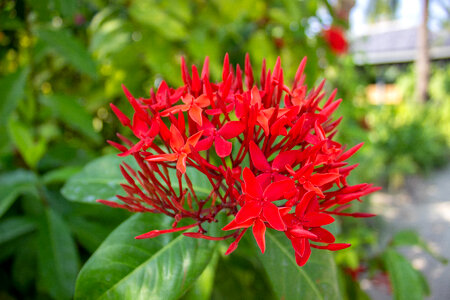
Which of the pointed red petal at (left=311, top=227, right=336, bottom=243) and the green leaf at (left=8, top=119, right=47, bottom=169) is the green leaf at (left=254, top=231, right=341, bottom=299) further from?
the green leaf at (left=8, top=119, right=47, bottom=169)

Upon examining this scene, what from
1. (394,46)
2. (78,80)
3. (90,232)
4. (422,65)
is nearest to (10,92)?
(90,232)

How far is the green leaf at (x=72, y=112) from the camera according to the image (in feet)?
3.38

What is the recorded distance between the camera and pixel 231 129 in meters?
0.48

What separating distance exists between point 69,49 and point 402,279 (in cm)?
111

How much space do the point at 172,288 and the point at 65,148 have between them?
2.46 feet

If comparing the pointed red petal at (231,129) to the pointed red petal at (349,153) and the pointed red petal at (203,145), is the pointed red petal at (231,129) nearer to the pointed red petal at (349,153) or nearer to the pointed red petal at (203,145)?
the pointed red petal at (203,145)

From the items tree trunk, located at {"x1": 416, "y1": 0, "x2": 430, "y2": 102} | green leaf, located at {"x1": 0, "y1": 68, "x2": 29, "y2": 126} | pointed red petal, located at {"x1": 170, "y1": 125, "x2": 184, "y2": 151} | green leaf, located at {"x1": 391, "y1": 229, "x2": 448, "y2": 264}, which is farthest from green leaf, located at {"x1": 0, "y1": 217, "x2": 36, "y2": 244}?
tree trunk, located at {"x1": 416, "y1": 0, "x2": 430, "y2": 102}

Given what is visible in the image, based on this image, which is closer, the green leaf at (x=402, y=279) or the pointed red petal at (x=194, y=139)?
the pointed red petal at (x=194, y=139)

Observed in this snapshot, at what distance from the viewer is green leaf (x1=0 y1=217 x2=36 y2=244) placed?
88 centimetres

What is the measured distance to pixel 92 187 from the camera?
2.20ft

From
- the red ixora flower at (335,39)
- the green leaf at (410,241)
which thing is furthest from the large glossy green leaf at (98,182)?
the red ixora flower at (335,39)

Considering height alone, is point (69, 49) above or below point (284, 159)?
above

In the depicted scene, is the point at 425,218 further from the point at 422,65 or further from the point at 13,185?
the point at 13,185

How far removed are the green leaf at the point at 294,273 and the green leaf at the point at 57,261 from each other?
1.59 feet
